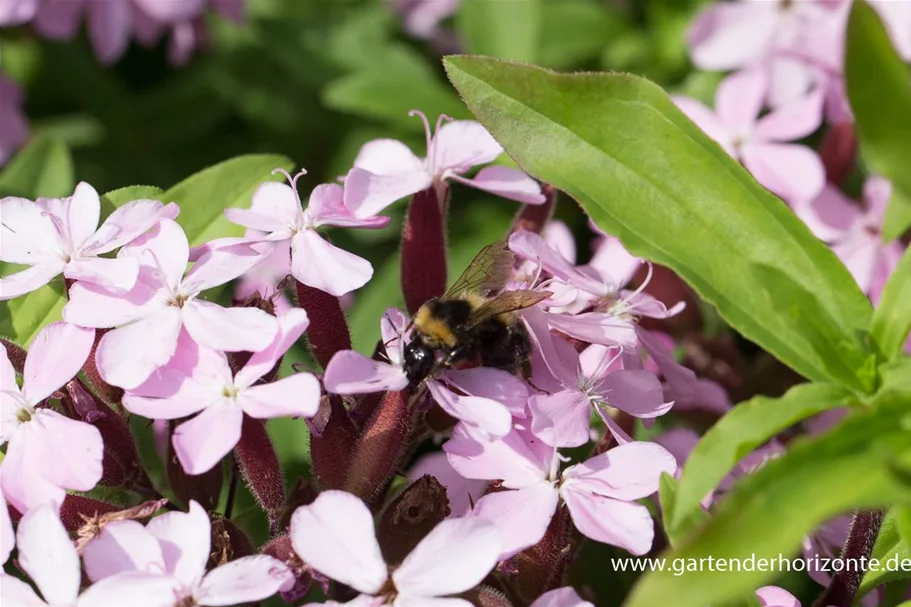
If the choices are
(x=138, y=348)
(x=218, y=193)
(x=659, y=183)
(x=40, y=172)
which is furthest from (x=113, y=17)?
(x=659, y=183)

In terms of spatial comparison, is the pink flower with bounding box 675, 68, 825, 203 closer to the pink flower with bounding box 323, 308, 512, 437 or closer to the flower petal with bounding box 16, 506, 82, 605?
the pink flower with bounding box 323, 308, 512, 437

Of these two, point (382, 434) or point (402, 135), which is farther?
point (402, 135)

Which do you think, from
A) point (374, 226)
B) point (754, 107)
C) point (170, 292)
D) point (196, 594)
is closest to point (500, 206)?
point (754, 107)

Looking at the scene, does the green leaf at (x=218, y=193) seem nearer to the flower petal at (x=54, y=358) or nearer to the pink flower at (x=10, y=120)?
the flower petal at (x=54, y=358)

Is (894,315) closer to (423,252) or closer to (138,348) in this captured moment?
(423,252)

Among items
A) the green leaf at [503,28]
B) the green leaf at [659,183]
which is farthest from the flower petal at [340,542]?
the green leaf at [503,28]

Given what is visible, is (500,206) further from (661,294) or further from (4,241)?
(4,241)
